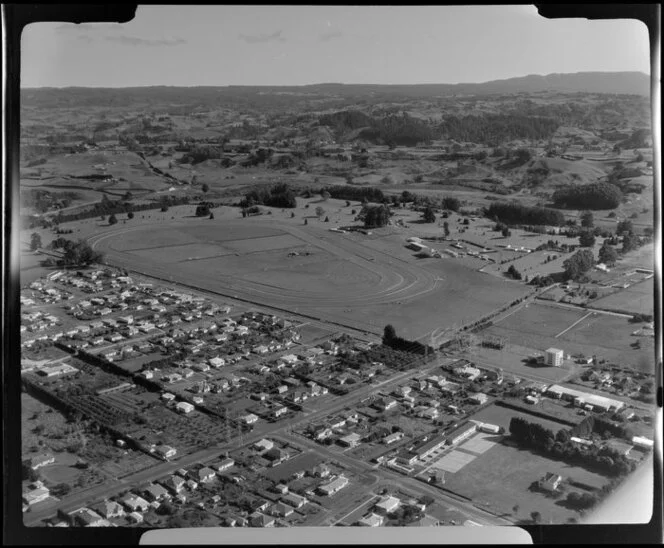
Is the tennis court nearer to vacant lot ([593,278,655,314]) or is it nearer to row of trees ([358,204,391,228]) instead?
vacant lot ([593,278,655,314])

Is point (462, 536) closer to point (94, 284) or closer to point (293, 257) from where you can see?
point (293, 257)

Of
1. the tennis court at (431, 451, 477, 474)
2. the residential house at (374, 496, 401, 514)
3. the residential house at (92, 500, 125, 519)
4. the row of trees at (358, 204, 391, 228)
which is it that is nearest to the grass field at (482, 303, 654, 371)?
the tennis court at (431, 451, 477, 474)

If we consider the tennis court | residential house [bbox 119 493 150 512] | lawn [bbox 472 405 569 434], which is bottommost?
the tennis court

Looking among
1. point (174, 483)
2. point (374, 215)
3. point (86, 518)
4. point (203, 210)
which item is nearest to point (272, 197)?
point (203, 210)

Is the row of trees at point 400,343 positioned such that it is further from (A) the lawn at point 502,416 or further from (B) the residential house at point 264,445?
(B) the residential house at point 264,445

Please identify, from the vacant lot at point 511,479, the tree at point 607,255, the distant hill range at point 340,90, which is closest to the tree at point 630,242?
the tree at point 607,255

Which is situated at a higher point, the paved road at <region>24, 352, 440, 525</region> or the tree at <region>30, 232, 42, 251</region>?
the tree at <region>30, 232, 42, 251</region>

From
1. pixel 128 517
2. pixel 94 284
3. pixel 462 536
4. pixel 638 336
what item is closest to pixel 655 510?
pixel 462 536
